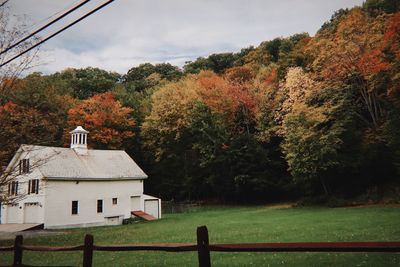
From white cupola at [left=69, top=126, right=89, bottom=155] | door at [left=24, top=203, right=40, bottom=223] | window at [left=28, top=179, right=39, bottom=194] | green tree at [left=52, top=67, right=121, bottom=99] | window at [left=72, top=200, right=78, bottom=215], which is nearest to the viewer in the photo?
door at [left=24, top=203, right=40, bottom=223]

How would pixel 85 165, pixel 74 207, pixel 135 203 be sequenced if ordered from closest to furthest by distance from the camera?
pixel 74 207 → pixel 85 165 → pixel 135 203

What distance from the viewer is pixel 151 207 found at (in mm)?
40062

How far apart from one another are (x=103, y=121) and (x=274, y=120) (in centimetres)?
2501

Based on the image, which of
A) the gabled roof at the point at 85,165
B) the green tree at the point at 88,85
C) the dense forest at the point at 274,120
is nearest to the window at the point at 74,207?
the gabled roof at the point at 85,165

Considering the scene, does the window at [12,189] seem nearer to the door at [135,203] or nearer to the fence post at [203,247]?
the door at [135,203]

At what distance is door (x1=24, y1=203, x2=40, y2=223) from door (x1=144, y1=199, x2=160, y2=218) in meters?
11.9

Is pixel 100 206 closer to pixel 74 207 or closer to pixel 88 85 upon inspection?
pixel 74 207

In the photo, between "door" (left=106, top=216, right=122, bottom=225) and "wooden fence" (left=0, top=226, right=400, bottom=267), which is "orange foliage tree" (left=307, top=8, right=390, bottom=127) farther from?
"wooden fence" (left=0, top=226, right=400, bottom=267)

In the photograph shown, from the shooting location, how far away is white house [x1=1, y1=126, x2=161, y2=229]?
104 feet

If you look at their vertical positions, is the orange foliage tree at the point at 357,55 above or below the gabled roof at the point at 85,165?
above

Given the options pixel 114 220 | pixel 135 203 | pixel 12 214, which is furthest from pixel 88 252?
pixel 135 203

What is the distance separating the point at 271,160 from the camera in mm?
46375

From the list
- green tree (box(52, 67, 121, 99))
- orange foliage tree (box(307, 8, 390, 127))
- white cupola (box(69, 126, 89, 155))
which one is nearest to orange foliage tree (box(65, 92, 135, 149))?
white cupola (box(69, 126, 89, 155))

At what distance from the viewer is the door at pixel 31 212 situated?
3169cm
